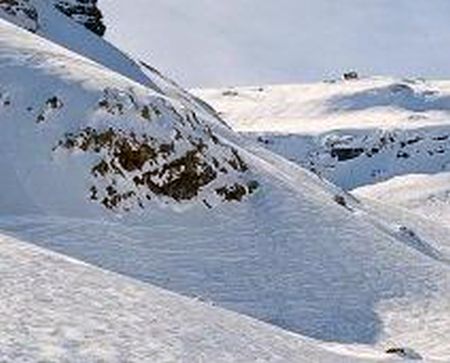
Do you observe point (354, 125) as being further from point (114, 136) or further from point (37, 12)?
point (114, 136)

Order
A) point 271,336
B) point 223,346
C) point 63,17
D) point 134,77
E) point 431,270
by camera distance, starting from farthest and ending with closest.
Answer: point 63,17
point 134,77
point 431,270
point 271,336
point 223,346

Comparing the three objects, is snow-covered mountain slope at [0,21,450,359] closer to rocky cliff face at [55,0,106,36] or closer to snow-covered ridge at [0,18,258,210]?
snow-covered ridge at [0,18,258,210]

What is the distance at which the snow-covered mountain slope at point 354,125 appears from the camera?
12775 cm

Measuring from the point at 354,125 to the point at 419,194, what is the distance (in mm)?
65879

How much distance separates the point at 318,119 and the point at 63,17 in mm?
112872

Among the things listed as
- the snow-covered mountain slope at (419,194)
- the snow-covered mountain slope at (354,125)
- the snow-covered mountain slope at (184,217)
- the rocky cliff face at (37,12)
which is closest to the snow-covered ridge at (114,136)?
the snow-covered mountain slope at (184,217)

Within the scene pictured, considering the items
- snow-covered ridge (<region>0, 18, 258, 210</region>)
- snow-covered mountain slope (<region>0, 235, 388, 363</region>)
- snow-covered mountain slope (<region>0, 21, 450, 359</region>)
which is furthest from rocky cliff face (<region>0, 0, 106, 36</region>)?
snow-covered mountain slope (<region>0, 235, 388, 363</region>)

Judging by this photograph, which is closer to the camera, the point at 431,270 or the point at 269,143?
the point at 431,270

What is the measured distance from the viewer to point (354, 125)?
15450cm

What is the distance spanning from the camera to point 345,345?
80.4 ft

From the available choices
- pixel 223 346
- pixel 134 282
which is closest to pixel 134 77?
pixel 134 282

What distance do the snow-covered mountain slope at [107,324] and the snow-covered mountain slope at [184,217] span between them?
9.31 meters

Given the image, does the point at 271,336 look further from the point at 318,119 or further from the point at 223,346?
the point at 318,119

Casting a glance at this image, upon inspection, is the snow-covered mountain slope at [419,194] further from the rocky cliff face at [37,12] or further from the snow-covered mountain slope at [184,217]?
the snow-covered mountain slope at [184,217]
